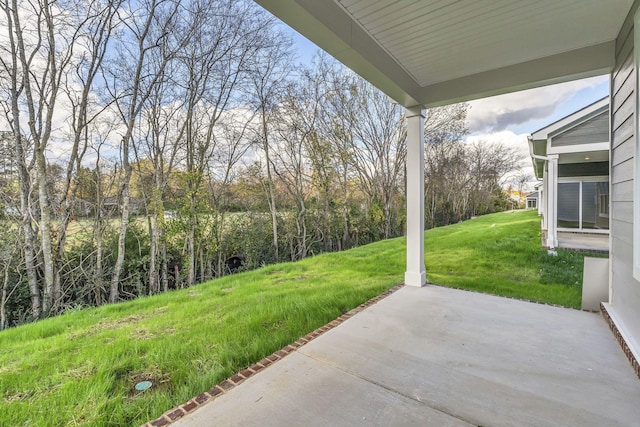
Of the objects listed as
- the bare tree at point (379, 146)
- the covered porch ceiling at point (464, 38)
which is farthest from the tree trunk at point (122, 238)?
the bare tree at point (379, 146)

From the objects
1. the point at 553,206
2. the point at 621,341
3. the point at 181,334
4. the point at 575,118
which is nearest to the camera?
the point at 621,341

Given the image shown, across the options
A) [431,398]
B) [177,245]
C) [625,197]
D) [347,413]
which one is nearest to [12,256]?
[177,245]

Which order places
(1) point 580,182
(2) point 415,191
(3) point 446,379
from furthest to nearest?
(1) point 580,182, (2) point 415,191, (3) point 446,379

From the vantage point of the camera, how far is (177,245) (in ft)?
17.0

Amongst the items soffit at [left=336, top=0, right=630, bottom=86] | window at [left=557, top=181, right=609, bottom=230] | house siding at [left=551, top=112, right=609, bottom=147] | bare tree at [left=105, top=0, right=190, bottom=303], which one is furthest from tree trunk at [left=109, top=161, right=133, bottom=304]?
window at [left=557, top=181, right=609, bottom=230]

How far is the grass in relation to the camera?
1.72 m

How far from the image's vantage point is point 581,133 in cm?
631

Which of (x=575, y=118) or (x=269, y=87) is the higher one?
(x=269, y=87)

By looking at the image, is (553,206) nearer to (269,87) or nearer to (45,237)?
(269,87)

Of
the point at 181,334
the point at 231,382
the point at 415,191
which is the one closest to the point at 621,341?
the point at 415,191

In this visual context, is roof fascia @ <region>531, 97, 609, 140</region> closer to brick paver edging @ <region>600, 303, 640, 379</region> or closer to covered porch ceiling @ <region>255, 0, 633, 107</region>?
covered porch ceiling @ <region>255, 0, 633, 107</region>

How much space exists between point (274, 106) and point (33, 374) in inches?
239

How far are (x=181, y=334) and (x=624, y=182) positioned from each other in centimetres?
414

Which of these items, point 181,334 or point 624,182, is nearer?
point 624,182
